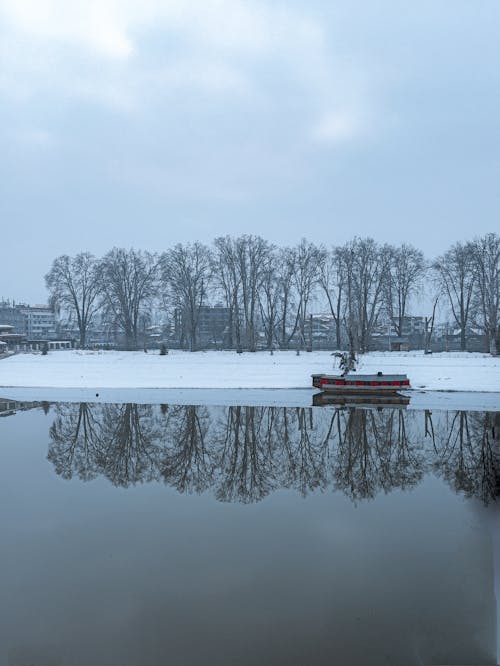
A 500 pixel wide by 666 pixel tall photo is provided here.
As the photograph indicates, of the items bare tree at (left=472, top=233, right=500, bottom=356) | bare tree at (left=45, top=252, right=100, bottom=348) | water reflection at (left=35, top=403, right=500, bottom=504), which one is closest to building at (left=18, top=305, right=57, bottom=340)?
bare tree at (left=45, top=252, right=100, bottom=348)

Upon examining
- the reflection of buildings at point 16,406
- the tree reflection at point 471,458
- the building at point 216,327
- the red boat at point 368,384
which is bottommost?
the tree reflection at point 471,458

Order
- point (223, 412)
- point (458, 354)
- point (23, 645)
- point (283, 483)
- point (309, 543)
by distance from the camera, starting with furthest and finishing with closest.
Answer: point (458, 354), point (223, 412), point (283, 483), point (309, 543), point (23, 645)

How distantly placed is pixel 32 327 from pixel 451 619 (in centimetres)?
16451

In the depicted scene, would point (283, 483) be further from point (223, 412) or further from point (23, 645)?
point (223, 412)

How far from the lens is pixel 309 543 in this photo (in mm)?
7988

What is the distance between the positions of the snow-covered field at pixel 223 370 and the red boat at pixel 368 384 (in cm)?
238

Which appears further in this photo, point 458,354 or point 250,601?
point 458,354

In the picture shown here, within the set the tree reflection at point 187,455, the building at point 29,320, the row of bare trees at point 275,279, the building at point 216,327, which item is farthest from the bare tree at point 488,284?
the building at point 29,320

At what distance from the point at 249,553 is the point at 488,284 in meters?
51.2

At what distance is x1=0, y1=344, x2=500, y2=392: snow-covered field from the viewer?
32219 millimetres

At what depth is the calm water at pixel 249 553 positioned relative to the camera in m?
5.43

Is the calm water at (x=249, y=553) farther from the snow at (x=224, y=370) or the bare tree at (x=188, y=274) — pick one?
the bare tree at (x=188, y=274)

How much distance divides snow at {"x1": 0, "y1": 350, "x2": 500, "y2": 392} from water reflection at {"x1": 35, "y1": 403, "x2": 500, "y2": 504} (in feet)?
35.6

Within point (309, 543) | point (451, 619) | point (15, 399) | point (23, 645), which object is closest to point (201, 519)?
point (309, 543)
